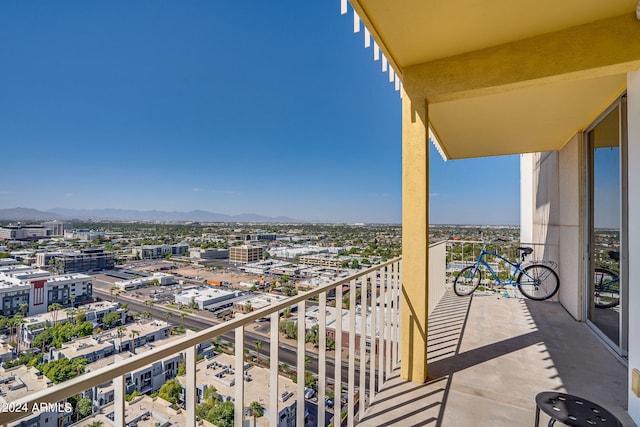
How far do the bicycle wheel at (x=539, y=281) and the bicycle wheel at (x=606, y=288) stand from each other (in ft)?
4.16

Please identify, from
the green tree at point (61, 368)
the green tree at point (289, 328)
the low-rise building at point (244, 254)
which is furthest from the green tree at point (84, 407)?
the low-rise building at point (244, 254)

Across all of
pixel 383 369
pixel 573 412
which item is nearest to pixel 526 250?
pixel 383 369

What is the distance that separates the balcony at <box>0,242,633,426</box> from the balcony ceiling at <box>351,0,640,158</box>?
5.46 ft

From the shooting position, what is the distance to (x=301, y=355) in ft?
4.58

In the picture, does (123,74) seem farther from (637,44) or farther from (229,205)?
(637,44)

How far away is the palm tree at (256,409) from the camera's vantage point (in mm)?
1130

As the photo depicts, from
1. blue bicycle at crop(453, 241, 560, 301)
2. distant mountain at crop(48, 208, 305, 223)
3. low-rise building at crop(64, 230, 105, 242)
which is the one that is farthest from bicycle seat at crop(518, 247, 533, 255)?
distant mountain at crop(48, 208, 305, 223)

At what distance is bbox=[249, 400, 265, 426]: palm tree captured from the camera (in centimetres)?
113

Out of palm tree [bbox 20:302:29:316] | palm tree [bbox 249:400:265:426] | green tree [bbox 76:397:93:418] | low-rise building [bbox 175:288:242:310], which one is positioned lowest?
low-rise building [bbox 175:288:242:310]

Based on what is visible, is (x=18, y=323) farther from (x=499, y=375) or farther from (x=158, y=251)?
(x=499, y=375)

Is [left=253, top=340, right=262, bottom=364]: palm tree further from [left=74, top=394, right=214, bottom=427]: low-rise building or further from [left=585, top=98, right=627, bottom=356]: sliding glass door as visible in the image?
[left=585, top=98, right=627, bottom=356]: sliding glass door

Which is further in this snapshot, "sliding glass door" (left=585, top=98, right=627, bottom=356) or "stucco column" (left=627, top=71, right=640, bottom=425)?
"sliding glass door" (left=585, top=98, right=627, bottom=356)

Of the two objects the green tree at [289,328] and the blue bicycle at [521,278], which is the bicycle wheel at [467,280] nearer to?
the blue bicycle at [521,278]

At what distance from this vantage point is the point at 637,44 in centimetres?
188
